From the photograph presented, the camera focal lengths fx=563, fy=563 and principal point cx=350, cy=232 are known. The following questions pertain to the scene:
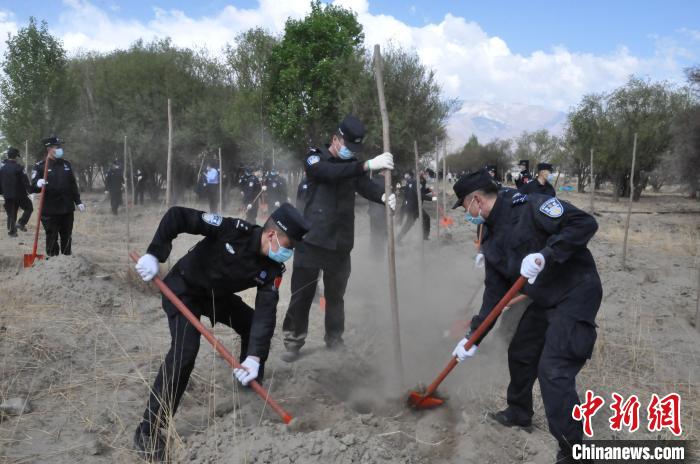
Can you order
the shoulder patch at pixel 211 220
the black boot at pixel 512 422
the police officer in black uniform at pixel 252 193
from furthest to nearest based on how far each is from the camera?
the police officer in black uniform at pixel 252 193 → the black boot at pixel 512 422 → the shoulder patch at pixel 211 220

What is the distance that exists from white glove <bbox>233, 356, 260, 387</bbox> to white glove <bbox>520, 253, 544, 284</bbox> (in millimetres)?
1707

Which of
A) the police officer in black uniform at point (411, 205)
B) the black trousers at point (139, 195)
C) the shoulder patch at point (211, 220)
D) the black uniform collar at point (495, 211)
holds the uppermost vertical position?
the black uniform collar at point (495, 211)

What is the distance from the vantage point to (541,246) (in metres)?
3.54

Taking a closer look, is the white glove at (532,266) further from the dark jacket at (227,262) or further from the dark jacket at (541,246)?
the dark jacket at (227,262)

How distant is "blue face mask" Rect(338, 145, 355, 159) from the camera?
193 inches

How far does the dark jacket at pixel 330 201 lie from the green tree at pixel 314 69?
50.1ft

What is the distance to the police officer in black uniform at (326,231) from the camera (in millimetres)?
4934

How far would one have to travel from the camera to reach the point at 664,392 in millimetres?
4902

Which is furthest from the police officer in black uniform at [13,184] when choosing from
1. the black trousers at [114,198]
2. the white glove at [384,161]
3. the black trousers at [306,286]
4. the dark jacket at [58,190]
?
the white glove at [384,161]

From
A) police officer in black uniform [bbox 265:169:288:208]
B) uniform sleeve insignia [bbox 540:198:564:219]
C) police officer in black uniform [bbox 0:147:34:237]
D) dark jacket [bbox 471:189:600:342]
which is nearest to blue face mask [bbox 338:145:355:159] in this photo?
dark jacket [bbox 471:189:600:342]

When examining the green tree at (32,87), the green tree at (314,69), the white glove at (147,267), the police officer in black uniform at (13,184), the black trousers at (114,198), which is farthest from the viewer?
the green tree at (32,87)

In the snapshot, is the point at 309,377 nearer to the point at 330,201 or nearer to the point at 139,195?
the point at 330,201

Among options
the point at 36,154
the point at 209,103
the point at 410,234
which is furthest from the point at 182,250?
the point at 36,154

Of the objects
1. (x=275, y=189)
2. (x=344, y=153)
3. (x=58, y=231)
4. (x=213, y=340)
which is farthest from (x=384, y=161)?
(x=275, y=189)
